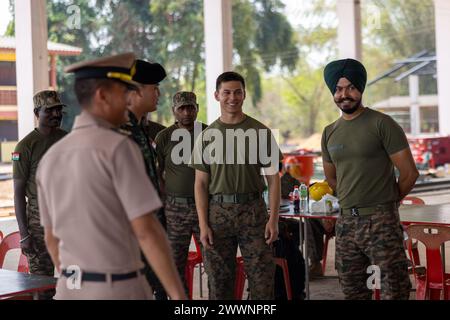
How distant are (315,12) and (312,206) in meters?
31.8

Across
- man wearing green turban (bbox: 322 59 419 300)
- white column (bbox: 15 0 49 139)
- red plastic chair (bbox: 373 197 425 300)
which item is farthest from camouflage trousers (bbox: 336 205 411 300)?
white column (bbox: 15 0 49 139)

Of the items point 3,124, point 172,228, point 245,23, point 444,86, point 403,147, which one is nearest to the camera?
point 403,147

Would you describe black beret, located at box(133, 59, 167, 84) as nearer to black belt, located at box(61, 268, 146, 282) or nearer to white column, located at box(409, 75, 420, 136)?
black belt, located at box(61, 268, 146, 282)

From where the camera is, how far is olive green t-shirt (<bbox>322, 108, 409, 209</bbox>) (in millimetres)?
4137

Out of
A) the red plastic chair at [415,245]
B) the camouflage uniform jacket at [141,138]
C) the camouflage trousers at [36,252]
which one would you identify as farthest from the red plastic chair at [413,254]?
the camouflage trousers at [36,252]

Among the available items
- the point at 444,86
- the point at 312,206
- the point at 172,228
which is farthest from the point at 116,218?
the point at 444,86

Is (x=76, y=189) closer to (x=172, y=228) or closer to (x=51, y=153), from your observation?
(x=51, y=153)

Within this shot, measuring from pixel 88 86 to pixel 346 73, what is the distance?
1754 millimetres

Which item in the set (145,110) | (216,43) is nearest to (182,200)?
(145,110)

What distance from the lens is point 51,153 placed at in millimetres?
2777

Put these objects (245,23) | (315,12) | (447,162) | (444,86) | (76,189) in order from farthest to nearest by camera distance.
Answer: (315,12) < (245,23) < (447,162) < (444,86) < (76,189)

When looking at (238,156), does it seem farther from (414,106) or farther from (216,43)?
(414,106)

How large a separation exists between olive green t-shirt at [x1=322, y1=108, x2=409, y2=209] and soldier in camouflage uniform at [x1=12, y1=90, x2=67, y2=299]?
1956mm
